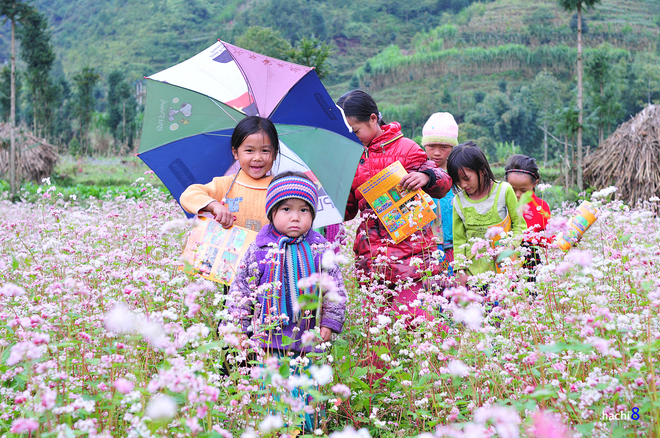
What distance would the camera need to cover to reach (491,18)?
80625mm

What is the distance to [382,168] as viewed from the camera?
Result: 11.8ft

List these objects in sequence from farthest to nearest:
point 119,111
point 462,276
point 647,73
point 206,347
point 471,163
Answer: point 647,73 < point 119,111 < point 471,163 < point 462,276 < point 206,347

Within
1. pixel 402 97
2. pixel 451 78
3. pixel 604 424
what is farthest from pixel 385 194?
pixel 451 78

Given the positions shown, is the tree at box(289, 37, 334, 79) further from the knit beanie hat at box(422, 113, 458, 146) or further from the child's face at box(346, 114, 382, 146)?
the child's face at box(346, 114, 382, 146)

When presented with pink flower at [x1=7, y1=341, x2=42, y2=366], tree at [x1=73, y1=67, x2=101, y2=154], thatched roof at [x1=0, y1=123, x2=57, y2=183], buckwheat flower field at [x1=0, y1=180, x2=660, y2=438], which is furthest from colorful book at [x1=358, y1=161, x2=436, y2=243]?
tree at [x1=73, y1=67, x2=101, y2=154]

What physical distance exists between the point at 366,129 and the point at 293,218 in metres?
1.26

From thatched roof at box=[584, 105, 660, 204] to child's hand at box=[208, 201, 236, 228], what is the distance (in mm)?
10707

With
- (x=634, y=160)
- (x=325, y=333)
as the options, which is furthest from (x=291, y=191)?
(x=634, y=160)

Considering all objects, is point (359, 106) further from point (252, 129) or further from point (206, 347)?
point (206, 347)

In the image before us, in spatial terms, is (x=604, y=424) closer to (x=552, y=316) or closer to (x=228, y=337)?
(x=552, y=316)

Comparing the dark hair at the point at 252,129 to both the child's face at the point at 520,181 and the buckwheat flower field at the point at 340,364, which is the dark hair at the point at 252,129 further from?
the child's face at the point at 520,181

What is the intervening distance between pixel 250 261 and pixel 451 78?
62435mm

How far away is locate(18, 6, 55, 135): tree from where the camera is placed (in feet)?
84.8

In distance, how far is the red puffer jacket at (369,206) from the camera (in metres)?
3.42
